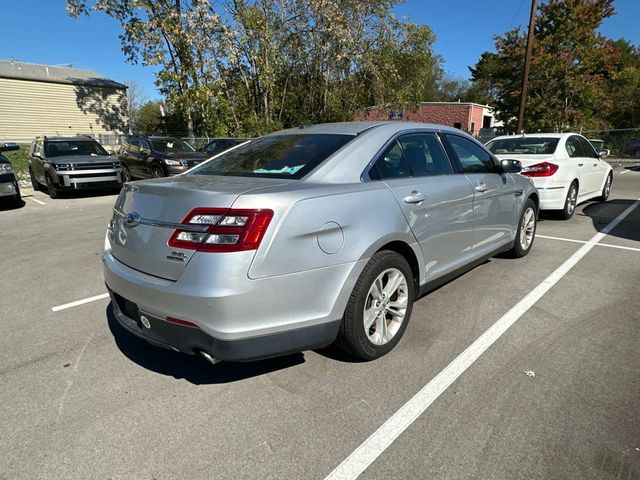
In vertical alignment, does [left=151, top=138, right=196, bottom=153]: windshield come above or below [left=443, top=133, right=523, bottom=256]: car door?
above

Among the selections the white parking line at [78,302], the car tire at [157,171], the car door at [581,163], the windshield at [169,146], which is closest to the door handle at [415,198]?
the white parking line at [78,302]

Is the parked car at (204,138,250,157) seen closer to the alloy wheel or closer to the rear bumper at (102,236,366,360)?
the alloy wheel

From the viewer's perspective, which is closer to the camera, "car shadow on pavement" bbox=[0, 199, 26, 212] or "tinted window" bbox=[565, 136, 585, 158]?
"tinted window" bbox=[565, 136, 585, 158]

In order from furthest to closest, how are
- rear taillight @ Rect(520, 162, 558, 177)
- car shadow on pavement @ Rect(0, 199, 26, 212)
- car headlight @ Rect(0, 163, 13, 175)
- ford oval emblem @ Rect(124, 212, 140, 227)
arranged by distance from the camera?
car shadow on pavement @ Rect(0, 199, 26, 212), car headlight @ Rect(0, 163, 13, 175), rear taillight @ Rect(520, 162, 558, 177), ford oval emblem @ Rect(124, 212, 140, 227)

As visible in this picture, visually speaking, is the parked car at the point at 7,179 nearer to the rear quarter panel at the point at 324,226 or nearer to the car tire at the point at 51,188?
the car tire at the point at 51,188

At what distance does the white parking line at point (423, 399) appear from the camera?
6.96ft

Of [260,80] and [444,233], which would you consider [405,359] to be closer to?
[444,233]

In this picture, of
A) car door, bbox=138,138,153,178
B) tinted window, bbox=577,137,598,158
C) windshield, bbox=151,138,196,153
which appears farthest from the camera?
windshield, bbox=151,138,196,153

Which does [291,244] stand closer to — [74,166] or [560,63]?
[74,166]

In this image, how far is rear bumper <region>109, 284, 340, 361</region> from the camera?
2.34m

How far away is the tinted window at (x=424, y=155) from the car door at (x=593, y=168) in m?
5.82

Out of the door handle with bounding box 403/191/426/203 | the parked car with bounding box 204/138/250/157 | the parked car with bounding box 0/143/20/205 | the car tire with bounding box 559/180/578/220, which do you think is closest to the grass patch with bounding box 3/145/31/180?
the parked car with bounding box 204/138/250/157

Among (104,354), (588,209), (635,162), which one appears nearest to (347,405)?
(104,354)

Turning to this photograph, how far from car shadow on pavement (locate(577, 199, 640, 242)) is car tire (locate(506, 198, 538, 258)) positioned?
7.05 ft
